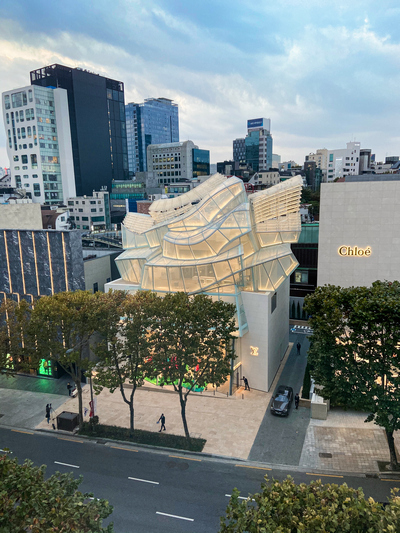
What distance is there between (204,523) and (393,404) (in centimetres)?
1448

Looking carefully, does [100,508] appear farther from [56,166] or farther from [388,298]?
[56,166]

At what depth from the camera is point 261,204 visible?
44.4 meters

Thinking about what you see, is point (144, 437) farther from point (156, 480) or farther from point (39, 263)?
point (39, 263)

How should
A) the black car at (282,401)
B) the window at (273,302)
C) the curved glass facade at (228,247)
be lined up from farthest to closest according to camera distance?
the window at (273,302) → the curved glass facade at (228,247) → the black car at (282,401)

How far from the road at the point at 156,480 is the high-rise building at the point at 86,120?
148 meters

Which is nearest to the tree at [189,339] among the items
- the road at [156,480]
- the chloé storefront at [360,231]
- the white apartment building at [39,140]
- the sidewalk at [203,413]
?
the sidewalk at [203,413]

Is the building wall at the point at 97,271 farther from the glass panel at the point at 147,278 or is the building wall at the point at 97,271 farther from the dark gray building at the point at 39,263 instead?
the glass panel at the point at 147,278

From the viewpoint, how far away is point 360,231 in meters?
45.4

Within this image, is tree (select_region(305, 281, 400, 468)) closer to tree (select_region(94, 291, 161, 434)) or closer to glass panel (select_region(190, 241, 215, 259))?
tree (select_region(94, 291, 161, 434))

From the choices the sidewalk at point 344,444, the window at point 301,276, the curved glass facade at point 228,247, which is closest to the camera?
the sidewalk at point 344,444

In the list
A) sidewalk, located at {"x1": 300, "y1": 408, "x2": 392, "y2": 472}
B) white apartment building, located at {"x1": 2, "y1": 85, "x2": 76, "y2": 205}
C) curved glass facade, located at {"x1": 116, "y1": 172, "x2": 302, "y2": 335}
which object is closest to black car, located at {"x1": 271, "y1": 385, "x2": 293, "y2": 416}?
sidewalk, located at {"x1": 300, "y1": 408, "x2": 392, "y2": 472}

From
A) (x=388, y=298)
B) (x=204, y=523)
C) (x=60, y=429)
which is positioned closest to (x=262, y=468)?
(x=204, y=523)

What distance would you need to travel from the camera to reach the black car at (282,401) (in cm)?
3638

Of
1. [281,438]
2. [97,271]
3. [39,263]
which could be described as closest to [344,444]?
[281,438]
